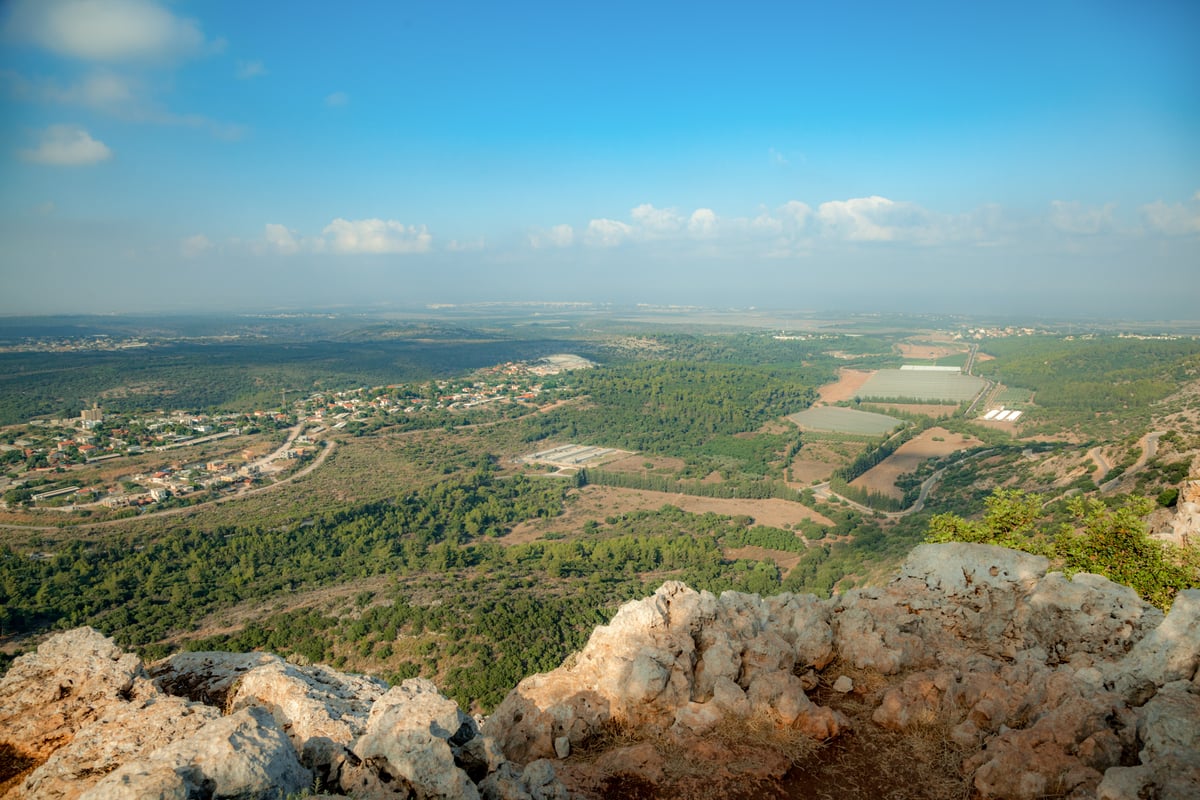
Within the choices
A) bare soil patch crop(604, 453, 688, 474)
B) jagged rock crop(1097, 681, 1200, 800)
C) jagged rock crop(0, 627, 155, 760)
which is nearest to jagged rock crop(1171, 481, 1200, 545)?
jagged rock crop(1097, 681, 1200, 800)

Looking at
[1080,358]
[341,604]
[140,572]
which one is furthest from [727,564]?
[1080,358]

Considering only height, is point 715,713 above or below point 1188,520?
below

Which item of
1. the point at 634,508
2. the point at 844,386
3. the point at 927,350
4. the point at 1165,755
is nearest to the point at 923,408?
the point at 844,386

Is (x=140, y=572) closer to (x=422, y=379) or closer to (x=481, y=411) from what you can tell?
(x=481, y=411)

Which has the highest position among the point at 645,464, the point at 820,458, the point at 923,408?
the point at 923,408

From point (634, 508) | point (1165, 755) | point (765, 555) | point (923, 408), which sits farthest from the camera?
point (923, 408)

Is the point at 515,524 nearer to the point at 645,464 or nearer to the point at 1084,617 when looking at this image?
the point at 645,464

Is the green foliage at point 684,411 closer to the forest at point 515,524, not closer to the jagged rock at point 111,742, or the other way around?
the forest at point 515,524
